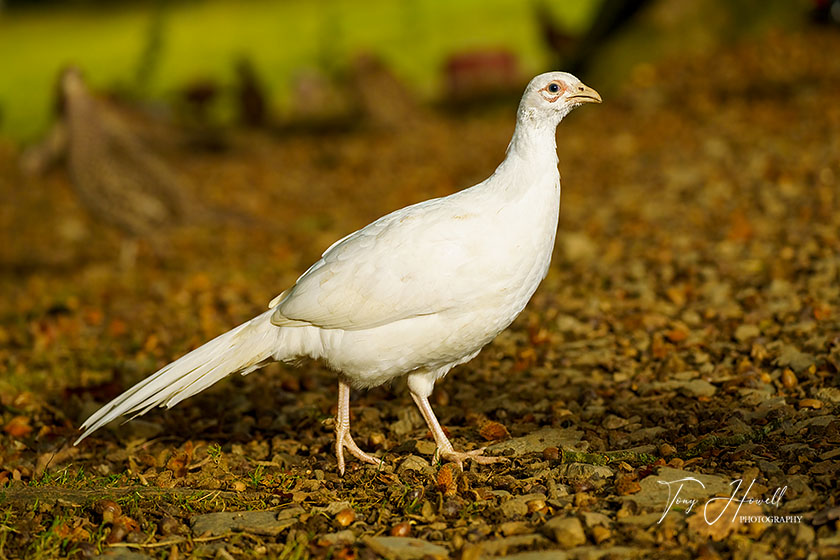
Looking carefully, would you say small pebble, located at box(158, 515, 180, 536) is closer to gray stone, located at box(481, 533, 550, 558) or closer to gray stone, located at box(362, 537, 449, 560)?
gray stone, located at box(362, 537, 449, 560)

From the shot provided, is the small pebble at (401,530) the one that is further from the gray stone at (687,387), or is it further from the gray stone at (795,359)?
the gray stone at (795,359)

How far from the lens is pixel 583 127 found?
38.1ft

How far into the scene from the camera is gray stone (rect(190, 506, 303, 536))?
3619mm

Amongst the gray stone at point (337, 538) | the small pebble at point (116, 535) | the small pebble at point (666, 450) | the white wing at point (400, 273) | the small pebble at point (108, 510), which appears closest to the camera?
the gray stone at point (337, 538)

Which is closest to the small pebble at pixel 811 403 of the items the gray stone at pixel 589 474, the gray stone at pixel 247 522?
the gray stone at pixel 589 474

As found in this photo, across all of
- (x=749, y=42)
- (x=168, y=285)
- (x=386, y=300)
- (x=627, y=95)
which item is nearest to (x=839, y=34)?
(x=749, y=42)

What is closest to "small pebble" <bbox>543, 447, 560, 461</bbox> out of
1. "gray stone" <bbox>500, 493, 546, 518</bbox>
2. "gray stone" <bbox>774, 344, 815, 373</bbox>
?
"gray stone" <bbox>500, 493, 546, 518</bbox>

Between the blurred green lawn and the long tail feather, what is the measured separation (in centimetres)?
1178

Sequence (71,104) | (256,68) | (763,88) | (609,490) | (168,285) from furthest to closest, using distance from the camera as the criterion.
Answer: (256,68)
(763,88)
(71,104)
(168,285)
(609,490)

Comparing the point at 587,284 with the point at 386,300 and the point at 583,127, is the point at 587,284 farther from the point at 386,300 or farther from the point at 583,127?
the point at 583,127

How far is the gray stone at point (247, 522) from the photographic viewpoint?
3.62m

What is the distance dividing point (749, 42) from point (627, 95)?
1704 mm

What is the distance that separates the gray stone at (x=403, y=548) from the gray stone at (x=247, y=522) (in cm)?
41

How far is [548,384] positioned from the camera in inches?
205
